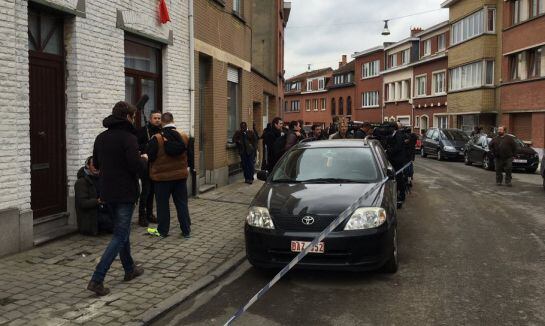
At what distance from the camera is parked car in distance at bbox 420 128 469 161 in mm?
27500

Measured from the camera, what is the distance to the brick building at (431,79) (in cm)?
4000

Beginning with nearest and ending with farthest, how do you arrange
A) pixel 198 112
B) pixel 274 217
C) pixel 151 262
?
pixel 274 217 < pixel 151 262 < pixel 198 112

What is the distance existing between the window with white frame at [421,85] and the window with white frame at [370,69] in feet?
34.1

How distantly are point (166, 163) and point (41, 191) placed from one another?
69.9 inches

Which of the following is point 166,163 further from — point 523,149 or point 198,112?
point 523,149

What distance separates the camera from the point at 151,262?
6.61m

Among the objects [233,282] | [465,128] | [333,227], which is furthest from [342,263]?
[465,128]

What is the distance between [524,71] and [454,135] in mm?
4740

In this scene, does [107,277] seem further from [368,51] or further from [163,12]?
[368,51]

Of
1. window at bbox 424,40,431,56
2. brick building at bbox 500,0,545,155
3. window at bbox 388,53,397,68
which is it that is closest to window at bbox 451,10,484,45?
brick building at bbox 500,0,545,155

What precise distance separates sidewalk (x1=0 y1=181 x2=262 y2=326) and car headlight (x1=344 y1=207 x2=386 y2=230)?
1.81 meters

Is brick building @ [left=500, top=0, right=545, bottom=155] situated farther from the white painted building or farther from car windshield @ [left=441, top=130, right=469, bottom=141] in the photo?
the white painted building

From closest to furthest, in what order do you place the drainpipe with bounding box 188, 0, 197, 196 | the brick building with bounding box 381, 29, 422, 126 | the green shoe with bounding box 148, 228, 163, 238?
the green shoe with bounding box 148, 228, 163, 238 < the drainpipe with bounding box 188, 0, 197, 196 < the brick building with bounding box 381, 29, 422, 126

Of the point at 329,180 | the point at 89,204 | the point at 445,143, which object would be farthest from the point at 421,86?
the point at 89,204
